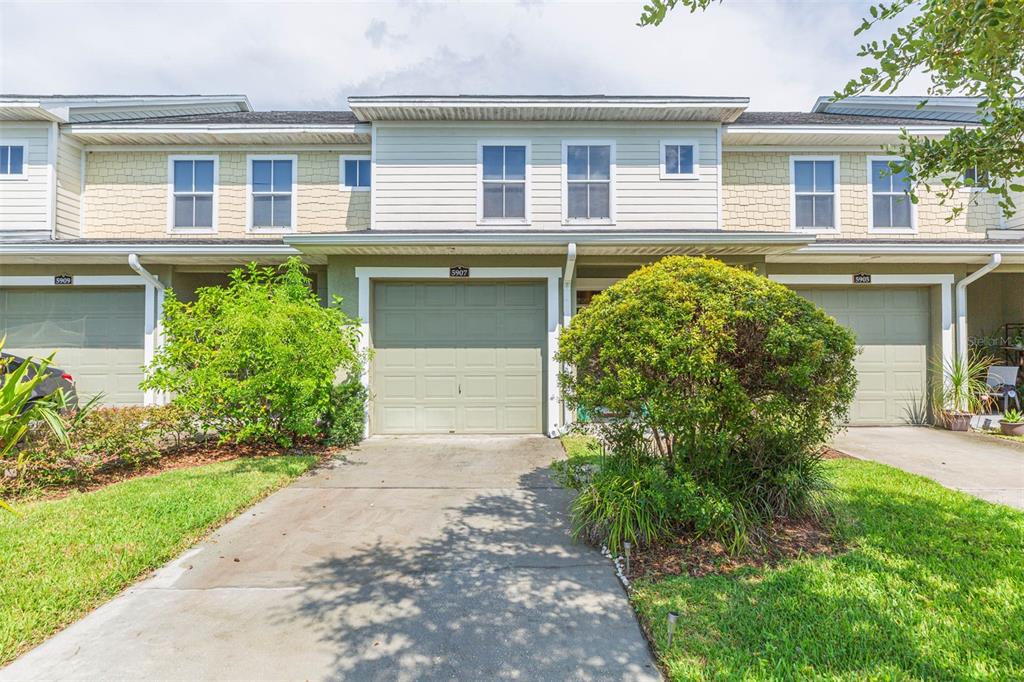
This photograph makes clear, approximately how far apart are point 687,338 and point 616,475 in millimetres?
1307

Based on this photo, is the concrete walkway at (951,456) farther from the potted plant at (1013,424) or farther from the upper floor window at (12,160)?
the upper floor window at (12,160)

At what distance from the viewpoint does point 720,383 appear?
3852 millimetres

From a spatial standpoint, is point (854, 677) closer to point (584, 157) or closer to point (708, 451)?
point (708, 451)

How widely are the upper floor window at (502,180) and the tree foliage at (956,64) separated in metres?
6.87

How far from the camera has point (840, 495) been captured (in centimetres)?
465

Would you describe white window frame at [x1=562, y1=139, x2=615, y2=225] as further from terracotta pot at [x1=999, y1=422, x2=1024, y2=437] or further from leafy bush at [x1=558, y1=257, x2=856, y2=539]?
terracotta pot at [x1=999, y1=422, x2=1024, y2=437]

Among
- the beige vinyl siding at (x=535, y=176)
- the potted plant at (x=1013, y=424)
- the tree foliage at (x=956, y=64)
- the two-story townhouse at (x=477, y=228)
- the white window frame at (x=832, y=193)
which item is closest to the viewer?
the tree foliage at (x=956, y=64)

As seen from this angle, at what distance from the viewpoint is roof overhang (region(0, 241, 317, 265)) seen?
27.7 ft

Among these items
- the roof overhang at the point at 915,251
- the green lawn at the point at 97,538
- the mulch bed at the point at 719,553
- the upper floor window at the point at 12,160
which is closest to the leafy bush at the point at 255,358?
the green lawn at the point at 97,538

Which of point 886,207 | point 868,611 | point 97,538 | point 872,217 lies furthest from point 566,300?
point 886,207

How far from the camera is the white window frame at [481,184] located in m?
9.45

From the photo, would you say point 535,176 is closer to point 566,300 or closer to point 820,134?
point 566,300

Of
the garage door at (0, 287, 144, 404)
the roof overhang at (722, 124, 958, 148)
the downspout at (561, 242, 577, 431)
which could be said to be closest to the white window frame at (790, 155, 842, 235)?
the roof overhang at (722, 124, 958, 148)

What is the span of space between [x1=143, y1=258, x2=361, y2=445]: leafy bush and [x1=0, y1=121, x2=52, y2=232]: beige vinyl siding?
523 cm
